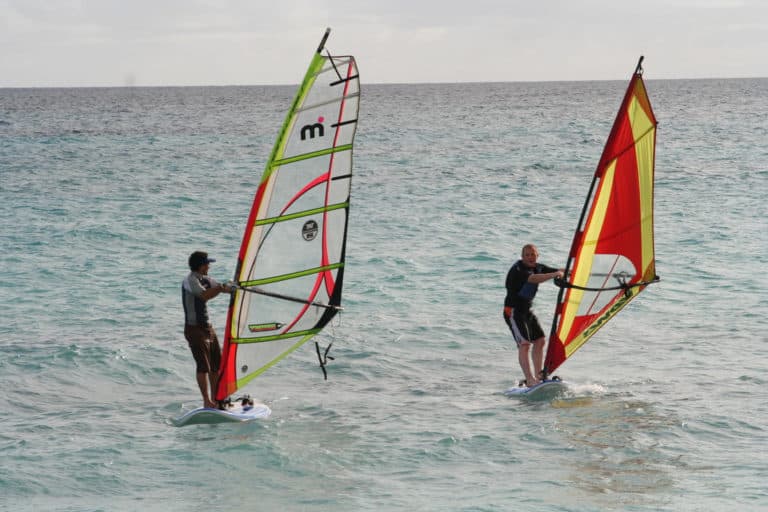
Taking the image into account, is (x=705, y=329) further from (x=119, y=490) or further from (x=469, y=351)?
(x=119, y=490)

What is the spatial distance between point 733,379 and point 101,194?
24624 millimetres

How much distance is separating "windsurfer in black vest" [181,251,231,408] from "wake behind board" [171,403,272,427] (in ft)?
0.33

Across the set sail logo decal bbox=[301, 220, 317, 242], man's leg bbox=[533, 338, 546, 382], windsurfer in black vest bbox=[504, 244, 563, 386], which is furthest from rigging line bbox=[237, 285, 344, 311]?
man's leg bbox=[533, 338, 546, 382]

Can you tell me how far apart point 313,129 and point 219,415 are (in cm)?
330

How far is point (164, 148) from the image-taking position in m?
51.2

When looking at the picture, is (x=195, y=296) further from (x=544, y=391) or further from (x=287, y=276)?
(x=544, y=391)

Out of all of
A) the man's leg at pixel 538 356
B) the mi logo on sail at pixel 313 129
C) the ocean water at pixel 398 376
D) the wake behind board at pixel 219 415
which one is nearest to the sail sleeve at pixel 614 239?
the man's leg at pixel 538 356

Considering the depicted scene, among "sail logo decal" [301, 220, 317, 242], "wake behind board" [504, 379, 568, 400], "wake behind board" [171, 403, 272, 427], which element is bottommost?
"wake behind board" [171, 403, 272, 427]

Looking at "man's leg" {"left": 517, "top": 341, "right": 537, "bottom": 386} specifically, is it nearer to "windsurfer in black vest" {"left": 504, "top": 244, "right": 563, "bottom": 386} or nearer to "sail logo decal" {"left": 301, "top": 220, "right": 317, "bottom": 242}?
"windsurfer in black vest" {"left": 504, "top": 244, "right": 563, "bottom": 386}

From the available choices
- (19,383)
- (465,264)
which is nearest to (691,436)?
(19,383)

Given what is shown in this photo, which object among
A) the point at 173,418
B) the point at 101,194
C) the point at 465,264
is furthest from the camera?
the point at 101,194

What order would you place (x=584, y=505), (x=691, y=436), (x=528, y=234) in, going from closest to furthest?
1. (x=584, y=505)
2. (x=691, y=436)
3. (x=528, y=234)

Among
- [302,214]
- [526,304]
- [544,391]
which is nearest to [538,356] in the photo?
[544,391]

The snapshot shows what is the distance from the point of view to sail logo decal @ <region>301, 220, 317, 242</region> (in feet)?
31.4
